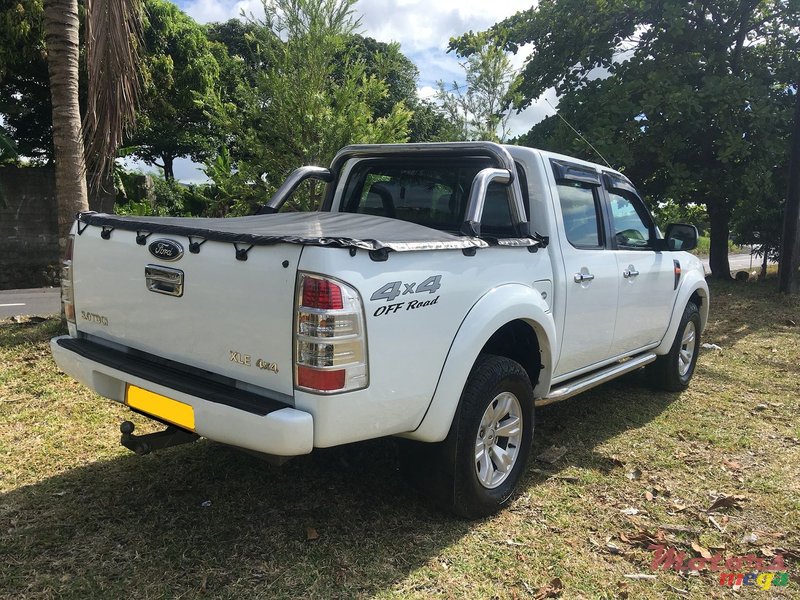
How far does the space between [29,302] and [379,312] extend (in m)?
11.0

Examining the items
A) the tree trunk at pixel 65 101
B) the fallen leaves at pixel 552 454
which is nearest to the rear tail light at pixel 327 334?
the fallen leaves at pixel 552 454

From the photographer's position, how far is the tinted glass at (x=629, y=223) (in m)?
4.50

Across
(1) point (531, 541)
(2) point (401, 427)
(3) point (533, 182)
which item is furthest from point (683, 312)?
(2) point (401, 427)

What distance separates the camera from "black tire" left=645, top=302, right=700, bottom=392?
211 inches

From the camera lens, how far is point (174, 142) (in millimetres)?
23406

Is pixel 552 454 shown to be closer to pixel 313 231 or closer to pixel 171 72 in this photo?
pixel 313 231

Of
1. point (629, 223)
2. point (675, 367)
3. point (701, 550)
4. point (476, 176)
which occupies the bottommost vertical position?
point (701, 550)

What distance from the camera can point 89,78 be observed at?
6.20 metres

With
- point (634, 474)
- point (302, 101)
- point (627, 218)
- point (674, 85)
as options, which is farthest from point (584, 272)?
point (674, 85)

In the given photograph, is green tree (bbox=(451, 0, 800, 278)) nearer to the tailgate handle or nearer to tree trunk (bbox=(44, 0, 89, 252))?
tree trunk (bbox=(44, 0, 89, 252))

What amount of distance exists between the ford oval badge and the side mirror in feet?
12.7

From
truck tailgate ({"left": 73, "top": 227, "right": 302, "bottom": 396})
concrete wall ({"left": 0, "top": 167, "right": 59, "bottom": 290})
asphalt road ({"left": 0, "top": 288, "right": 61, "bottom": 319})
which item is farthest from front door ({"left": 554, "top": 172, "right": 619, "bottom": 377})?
concrete wall ({"left": 0, "top": 167, "right": 59, "bottom": 290})

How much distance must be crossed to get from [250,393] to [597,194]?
2946 mm

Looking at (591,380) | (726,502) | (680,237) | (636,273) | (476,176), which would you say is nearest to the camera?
(476,176)
